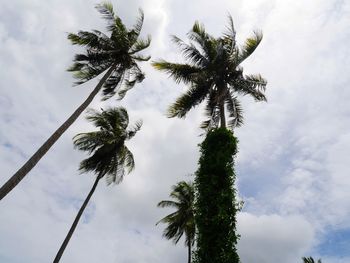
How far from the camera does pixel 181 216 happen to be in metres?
34.6

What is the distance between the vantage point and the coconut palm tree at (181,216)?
111 ft

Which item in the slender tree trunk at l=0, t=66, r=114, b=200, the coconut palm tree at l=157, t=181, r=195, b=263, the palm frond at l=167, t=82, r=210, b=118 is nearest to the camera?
the slender tree trunk at l=0, t=66, r=114, b=200

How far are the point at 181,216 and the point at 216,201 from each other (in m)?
21.2

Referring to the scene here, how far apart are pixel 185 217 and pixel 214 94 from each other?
17573 millimetres

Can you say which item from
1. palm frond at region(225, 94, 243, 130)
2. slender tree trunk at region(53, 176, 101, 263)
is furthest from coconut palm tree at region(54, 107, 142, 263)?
palm frond at region(225, 94, 243, 130)

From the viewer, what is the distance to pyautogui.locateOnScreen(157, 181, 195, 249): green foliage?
111ft

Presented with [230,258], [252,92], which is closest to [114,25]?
[252,92]

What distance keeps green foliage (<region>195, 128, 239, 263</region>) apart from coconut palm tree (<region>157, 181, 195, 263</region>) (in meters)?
19.1

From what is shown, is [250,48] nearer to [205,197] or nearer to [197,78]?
[197,78]

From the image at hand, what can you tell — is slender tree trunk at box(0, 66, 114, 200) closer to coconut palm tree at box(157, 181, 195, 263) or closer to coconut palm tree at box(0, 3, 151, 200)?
coconut palm tree at box(0, 3, 151, 200)

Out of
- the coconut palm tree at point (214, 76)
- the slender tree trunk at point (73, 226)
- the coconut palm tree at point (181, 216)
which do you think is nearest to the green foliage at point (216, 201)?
the coconut palm tree at point (214, 76)

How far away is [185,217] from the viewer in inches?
1364

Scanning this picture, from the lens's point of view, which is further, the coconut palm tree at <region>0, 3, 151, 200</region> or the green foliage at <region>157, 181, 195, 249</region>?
the green foliage at <region>157, 181, 195, 249</region>

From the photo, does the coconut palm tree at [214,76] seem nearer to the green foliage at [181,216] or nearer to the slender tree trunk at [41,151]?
the slender tree trunk at [41,151]
